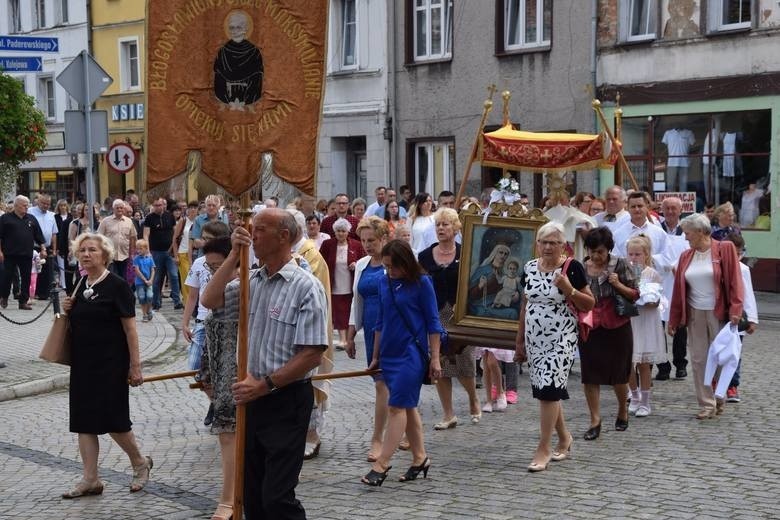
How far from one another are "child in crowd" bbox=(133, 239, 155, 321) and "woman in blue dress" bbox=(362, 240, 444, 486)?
34.9 feet

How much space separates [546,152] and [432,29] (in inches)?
624

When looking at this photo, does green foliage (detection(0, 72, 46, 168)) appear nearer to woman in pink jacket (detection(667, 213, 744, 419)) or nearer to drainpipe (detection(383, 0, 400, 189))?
drainpipe (detection(383, 0, 400, 189))

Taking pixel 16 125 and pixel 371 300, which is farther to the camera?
pixel 16 125

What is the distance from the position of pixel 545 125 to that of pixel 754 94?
5.05 m

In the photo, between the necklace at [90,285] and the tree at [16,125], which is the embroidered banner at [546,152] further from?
the tree at [16,125]

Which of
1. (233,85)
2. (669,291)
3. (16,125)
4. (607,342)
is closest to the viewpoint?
(233,85)

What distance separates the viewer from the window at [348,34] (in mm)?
31297

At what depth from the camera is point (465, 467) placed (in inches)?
353

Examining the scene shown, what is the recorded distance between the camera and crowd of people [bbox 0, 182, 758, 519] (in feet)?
20.9

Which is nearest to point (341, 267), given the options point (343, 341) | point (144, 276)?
point (343, 341)

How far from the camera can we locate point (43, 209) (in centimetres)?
2272

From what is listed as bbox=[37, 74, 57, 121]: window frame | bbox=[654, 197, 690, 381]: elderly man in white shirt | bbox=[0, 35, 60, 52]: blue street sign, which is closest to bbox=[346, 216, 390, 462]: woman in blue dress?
bbox=[654, 197, 690, 381]: elderly man in white shirt

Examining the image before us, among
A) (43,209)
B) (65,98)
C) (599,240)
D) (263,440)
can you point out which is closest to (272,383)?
(263,440)

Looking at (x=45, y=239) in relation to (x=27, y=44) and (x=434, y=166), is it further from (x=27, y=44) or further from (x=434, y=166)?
(x=434, y=166)
